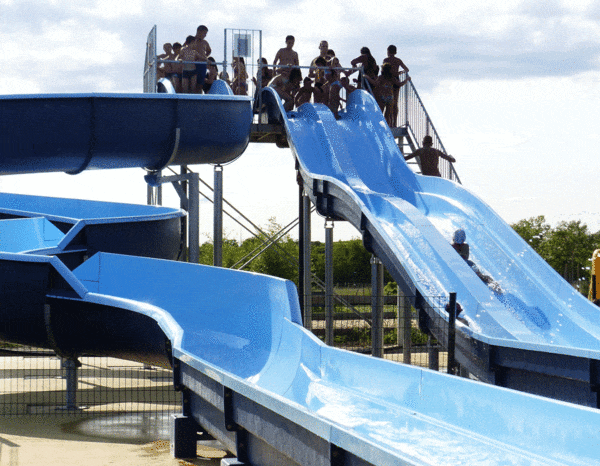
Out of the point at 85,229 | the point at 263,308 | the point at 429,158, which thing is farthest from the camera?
the point at 429,158

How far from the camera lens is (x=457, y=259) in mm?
9328

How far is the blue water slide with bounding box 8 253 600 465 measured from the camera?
13.1 ft

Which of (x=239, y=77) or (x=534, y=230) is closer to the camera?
(x=239, y=77)

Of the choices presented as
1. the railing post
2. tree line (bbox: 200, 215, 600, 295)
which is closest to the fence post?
the railing post

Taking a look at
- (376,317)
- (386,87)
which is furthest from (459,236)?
(386,87)

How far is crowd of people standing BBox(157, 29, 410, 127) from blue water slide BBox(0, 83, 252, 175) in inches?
67.0

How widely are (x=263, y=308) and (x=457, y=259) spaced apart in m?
2.82

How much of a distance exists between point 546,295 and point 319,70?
6.07 meters

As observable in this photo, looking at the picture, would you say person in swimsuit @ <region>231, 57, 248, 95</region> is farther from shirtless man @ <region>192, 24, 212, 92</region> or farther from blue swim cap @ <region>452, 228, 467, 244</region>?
blue swim cap @ <region>452, 228, 467, 244</region>

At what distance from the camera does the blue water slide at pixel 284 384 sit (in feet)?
13.1

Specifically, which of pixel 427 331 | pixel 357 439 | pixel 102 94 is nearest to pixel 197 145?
pixel 102 94

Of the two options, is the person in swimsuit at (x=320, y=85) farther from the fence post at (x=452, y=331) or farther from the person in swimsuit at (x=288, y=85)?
the fence post at (x=452, y=331)

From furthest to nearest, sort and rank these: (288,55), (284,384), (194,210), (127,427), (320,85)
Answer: (320,85), (288,55), (194,210), (127,427), (284,384)

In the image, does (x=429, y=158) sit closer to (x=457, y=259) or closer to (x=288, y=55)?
(x=288, y=55)
